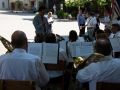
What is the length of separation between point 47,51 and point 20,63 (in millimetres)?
1061

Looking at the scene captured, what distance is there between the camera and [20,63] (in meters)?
3.12

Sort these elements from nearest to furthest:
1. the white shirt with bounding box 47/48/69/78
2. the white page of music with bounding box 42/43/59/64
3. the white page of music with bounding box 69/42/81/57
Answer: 1. the white page of music with bounding box 42/43/59/64
2. the white shirt with bounding box 47/48/69/78
3. the white page of music with bounding box 69/42/81/57

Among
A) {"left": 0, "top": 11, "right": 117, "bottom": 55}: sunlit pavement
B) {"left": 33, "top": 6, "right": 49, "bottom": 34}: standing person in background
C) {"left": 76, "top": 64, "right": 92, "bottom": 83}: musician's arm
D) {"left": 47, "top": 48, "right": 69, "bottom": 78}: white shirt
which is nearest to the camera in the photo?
{"left": 76, "top": 64, "right": 92, "bottom": 83}: musician's arm

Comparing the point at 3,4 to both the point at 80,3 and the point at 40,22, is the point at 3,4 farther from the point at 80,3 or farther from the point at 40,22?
the point at 40,22

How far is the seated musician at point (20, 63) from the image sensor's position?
3123 millimetres

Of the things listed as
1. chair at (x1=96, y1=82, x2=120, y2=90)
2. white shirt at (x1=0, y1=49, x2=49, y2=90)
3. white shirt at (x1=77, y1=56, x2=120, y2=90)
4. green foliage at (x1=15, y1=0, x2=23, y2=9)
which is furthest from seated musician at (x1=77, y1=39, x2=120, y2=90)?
green foliage at (x1=15, y1=0, x2=23, y2=9)

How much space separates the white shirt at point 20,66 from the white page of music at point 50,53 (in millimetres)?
907

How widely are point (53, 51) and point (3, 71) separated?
3.66 ft

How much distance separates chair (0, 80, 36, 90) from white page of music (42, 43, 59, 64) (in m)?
1.19

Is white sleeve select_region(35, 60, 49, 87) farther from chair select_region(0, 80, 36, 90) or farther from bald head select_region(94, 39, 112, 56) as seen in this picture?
bald head select_region(94, 39, 112, 56)

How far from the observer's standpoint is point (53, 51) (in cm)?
412

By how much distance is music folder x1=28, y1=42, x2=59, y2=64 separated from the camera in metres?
4.11

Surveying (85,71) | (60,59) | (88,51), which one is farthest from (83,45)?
(85,71)

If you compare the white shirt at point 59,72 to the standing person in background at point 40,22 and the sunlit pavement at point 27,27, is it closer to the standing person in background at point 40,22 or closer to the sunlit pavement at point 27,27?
the standing person in background at point 40,22
